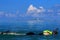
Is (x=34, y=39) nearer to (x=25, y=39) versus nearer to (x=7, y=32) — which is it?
(x=25, y=39)

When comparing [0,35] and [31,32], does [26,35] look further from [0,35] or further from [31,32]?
[0,35]

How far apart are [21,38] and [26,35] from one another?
1.52 ft

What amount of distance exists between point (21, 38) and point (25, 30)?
1072 mm

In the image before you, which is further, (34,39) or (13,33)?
(13,33)

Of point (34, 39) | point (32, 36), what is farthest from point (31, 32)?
point (34, 39)

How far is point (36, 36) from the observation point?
13.9m

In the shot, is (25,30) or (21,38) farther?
(21,38)

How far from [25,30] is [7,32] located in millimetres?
1540

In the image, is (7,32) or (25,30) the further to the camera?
(7,32)

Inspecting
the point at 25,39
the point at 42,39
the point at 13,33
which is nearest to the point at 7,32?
the point at 13,33

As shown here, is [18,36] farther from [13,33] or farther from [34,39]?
[34,39]

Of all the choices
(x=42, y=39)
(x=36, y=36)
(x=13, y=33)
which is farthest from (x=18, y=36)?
(x=42, y=39)

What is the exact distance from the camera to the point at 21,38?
14039 mm

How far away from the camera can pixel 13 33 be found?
14.3 m
